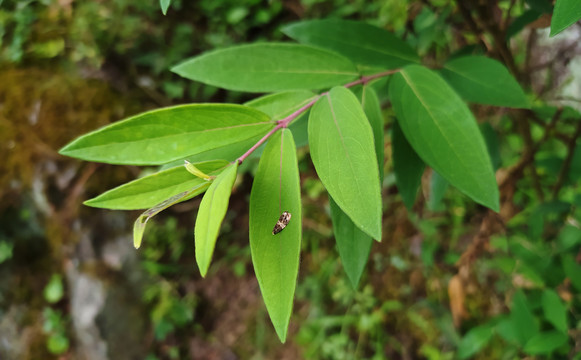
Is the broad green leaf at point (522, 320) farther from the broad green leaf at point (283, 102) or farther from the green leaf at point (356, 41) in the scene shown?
the broad green leaf at point (283, 102)

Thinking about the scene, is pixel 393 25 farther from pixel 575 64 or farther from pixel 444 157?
pixel 444 157

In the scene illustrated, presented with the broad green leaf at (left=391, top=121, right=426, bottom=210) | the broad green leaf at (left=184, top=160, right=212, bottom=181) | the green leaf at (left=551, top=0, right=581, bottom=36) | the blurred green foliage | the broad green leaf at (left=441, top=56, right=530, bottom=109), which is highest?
the green leaf at (left=551, top=0, right=581, bottom=36)

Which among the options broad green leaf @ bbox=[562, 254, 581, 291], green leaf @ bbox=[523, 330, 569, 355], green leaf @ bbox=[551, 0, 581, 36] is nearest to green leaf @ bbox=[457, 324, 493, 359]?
green leaf @ bbox=[523, 330, 569, 355]

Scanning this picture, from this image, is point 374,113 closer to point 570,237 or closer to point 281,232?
point 281,232

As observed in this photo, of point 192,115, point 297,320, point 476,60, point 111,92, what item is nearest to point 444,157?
point 476,60

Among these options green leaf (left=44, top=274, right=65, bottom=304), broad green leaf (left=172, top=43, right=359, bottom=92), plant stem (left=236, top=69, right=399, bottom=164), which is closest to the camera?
plant stem (left=236, top=69, right=399, bottom=164)

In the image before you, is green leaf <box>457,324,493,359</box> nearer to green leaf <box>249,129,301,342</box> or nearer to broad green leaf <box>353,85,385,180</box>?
broad green leaf <box>353,85,385,180</box>
